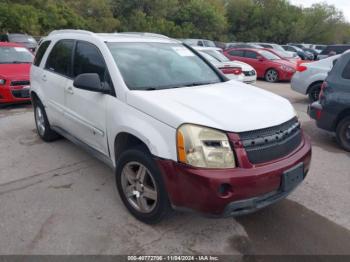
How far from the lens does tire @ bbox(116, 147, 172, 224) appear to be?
295 cm

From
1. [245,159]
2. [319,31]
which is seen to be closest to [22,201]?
[245,159]

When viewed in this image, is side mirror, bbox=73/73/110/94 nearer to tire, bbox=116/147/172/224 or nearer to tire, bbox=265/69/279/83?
tire, bbox=116/147/172/224

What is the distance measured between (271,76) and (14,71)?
10.1 m

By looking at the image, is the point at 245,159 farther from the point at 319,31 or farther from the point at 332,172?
the point at 319,31

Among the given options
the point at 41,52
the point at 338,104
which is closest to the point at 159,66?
the point at 41,52

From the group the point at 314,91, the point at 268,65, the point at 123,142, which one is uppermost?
the point at 123,142

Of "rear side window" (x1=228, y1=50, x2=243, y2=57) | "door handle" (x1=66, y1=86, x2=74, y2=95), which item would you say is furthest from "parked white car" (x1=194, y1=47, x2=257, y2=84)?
"door handle" (x1=66, y1=86, x2=74, y2=95)

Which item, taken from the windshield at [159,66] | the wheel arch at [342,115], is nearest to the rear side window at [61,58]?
the windshield at [159,66]

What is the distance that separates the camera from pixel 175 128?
2746 mm

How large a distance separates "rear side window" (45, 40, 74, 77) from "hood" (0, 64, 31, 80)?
321cm

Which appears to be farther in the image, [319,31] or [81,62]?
[319,31]

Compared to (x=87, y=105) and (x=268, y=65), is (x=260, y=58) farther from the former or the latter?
(x=87, y=105)

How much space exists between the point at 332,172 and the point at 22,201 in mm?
3979

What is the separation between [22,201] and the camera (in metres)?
3.67
